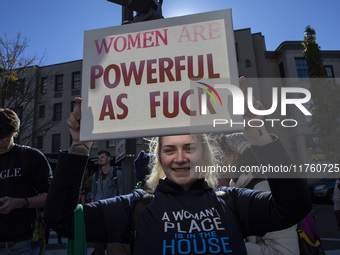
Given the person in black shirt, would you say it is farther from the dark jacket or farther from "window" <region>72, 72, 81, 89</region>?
"window" <region>72, 72, 81, 89</region>

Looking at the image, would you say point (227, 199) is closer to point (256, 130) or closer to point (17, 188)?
point (256, 130)

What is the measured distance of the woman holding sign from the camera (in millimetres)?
1397

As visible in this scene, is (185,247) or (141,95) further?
(141,95)

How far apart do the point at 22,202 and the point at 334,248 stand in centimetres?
634

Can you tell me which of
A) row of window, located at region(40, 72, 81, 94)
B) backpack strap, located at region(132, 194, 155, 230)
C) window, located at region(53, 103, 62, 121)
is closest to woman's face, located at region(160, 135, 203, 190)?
backpack strap, located at region(132, 194, 155, 230)

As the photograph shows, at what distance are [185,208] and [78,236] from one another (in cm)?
58

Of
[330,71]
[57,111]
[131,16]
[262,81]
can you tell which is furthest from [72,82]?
[131,16]

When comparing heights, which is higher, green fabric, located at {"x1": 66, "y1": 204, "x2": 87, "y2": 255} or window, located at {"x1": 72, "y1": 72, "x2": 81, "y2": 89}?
window, located at {"x1": 72, "y1": 72, "x2": 81, "y2": 89}

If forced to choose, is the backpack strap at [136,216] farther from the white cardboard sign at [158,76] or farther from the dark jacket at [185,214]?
the white cardboard sign at [158,76]

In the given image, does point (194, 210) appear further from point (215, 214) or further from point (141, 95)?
point (141, 95)

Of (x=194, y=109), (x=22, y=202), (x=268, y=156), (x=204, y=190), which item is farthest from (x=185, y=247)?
(x=22, y=202)

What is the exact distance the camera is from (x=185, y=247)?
1.35 m

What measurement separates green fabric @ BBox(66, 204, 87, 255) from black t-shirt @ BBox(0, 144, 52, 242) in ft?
3.41

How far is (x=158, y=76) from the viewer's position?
1738 millimetres
